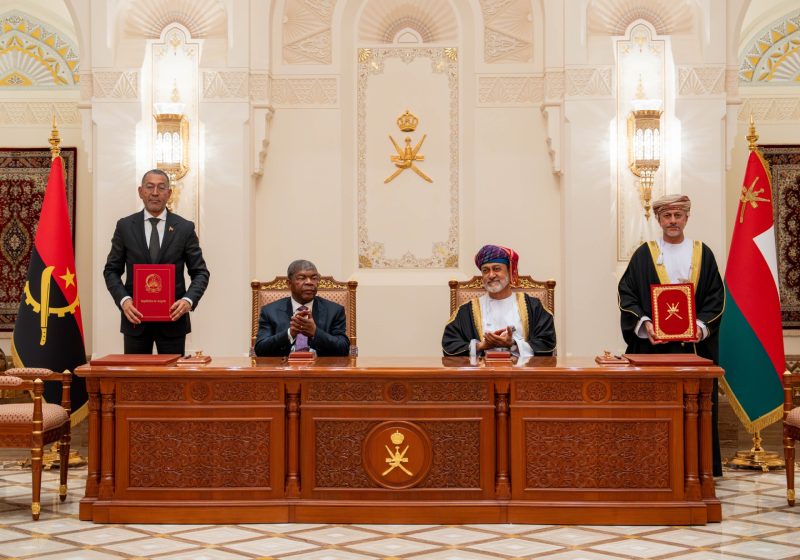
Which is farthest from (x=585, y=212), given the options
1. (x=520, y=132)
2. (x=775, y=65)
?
(x=775, y=65)

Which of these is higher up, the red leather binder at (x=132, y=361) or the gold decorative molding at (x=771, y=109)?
the gold decorative molding at (x=771, y=109)

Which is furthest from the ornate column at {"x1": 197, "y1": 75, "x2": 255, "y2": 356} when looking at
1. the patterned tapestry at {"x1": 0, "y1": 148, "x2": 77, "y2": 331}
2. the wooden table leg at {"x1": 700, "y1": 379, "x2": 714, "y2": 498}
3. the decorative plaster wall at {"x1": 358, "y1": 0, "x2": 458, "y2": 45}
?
the wooden table leg at {"x1": 700, "y1": 379, "x2": 714, "y2": 498}

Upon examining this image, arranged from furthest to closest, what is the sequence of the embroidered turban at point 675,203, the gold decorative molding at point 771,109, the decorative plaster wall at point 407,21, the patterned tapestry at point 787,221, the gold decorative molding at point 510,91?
the gold decorative molding at point 771,109, the patterned tapestry at point 787,221, the decorative plaster wall at point 407,21, the gold decorative molding at point 510,91, the embroidered turban at point 675,203

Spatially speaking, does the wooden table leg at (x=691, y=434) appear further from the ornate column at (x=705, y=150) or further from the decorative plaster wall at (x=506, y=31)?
the decorative plaster wall at (x=506, y=31)

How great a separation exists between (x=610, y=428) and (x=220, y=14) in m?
4.45

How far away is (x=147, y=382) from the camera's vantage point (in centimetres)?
488

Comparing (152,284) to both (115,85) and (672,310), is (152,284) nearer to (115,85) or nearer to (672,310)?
(115,85)

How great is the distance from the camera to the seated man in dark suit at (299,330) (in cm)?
566

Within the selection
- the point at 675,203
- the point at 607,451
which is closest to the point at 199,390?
the point at 607,451

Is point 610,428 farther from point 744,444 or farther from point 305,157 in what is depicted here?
point 305,157

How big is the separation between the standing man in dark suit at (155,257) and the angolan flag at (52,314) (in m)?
0.99

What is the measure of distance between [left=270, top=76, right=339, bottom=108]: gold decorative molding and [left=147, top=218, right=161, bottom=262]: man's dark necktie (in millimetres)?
2118

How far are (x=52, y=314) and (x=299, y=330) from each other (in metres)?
2.10

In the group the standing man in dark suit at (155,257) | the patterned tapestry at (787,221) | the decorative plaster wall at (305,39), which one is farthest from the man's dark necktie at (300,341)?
the patterned tapestry at (787,221)
